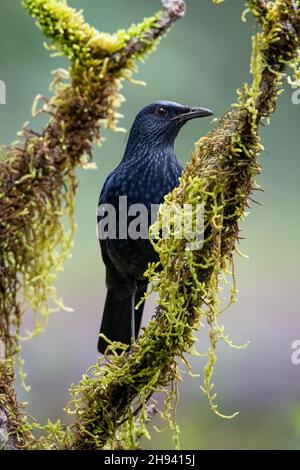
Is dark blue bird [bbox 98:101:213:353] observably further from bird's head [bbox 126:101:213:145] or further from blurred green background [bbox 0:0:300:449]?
blurred green background [bbox 0:0:300:449]

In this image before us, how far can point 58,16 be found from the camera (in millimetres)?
2117

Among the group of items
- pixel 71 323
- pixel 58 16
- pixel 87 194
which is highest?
pixel 87 194

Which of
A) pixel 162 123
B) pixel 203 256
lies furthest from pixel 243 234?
pixel 203 256

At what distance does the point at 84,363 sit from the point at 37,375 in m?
0.50

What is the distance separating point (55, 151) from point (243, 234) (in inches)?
312

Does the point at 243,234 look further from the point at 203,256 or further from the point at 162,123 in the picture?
the point at 203,256

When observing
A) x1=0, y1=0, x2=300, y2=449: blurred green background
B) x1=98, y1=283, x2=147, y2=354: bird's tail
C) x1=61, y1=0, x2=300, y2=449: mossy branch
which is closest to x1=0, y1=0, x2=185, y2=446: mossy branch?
x1=61, y1=0, x2=300, y2=449: mossy branch

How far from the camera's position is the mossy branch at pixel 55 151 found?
2.12 meters

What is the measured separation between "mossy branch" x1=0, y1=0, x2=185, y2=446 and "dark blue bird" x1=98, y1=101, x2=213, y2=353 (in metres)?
2.20

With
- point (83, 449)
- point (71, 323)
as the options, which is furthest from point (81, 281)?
point (83, 449)

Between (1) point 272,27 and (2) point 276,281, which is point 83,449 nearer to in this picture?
(1) point 272,27

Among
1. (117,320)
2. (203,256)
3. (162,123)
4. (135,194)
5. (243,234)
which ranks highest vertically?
(243,234)

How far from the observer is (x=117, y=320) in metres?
4.98

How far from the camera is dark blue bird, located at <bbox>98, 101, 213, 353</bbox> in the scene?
181 inches
